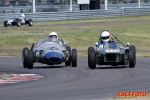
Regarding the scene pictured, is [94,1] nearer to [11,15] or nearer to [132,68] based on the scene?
[11,15]

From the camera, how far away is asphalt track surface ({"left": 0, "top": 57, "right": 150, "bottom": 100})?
12578 millimetres

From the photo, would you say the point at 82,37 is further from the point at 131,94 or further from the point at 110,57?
the point at 131,94

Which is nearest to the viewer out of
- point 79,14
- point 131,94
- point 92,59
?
point 131,94

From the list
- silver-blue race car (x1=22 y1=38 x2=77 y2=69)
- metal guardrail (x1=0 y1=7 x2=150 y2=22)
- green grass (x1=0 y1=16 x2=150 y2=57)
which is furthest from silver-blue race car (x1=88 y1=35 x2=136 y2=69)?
metal guardrail (x1=0 y1=7 x2=150 y2=22)

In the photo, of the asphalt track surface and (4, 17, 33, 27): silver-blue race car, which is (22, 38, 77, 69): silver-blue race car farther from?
(4, 17, 33, 27): silver-blue race car

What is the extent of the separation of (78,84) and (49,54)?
192 inches

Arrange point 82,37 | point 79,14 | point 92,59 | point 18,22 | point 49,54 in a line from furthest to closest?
point 79,14
point 18,22
point 82,37
point 49,54
point 92,59

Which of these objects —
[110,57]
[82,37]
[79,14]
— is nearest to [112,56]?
[110,57]

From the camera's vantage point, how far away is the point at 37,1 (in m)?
67.6

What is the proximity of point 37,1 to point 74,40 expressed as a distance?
3167cm

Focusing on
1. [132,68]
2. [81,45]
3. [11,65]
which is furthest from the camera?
[81,45]

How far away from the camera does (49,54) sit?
19.5 meters

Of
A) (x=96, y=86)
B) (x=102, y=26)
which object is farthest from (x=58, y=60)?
(x=102, y=26)

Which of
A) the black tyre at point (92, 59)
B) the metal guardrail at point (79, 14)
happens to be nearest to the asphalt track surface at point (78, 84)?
the black tyre at point (92, 59)
